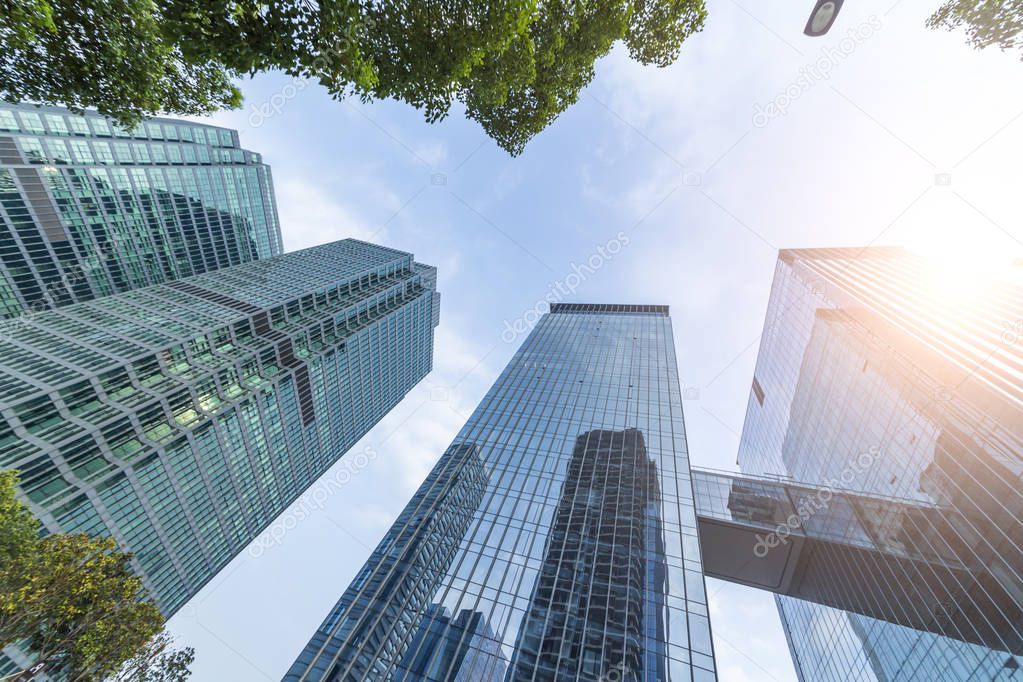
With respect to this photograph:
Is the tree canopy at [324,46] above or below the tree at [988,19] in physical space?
below

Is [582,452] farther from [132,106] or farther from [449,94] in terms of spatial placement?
[132,106]

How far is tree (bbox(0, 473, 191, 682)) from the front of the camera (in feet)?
39.6

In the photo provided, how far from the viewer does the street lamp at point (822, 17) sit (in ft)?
12.1

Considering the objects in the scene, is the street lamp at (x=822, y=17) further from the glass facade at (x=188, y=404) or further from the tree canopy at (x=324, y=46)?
the glass facade at (x=188, y=404)

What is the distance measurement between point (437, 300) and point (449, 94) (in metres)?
106

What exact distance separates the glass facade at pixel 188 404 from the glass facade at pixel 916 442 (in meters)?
68.8

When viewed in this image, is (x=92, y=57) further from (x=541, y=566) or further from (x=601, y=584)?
(x=601, y=584)

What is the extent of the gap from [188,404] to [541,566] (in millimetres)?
48023

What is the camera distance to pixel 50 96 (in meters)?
11.0

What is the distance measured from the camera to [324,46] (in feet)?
32.3

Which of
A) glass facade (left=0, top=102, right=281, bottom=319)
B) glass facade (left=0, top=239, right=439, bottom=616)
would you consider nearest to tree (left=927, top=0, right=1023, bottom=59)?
glass facade (left=0, top=239, right=439, bottom=616)

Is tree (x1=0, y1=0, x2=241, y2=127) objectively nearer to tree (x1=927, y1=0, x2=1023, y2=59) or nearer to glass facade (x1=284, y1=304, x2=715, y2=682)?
tree (x1=927, y1=0, x2=1023, y2=59)

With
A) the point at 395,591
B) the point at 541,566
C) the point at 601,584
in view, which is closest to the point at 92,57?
the point at 395,591

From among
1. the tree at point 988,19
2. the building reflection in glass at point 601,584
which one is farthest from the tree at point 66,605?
the tree at point 988,19
